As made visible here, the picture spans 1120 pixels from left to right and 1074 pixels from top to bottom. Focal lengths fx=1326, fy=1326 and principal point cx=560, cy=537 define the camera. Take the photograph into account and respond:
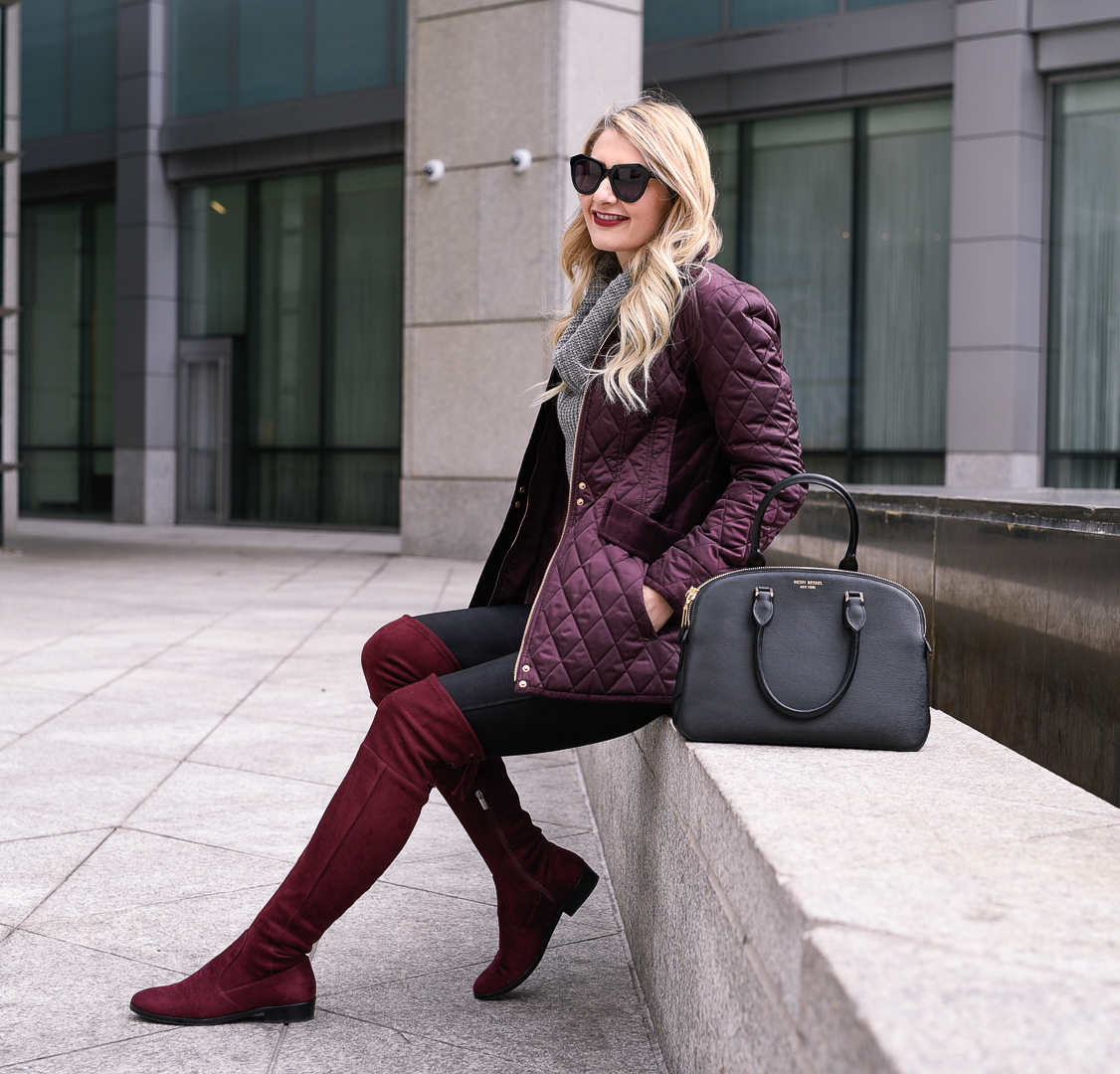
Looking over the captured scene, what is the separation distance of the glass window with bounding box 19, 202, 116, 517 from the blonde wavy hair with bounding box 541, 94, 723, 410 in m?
20.5

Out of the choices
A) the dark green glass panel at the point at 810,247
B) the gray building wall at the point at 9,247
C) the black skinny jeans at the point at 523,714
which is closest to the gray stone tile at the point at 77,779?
the black skinny jeans at the point at 523,714

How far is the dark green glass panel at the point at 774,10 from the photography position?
15.5m

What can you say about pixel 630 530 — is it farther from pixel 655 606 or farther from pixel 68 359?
pixel 68 359

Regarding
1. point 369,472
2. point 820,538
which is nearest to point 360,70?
point 369,472

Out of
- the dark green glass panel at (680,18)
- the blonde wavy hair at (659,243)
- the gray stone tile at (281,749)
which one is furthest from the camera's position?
the dark green glass panel at (680,18)

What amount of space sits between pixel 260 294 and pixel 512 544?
18.1 m

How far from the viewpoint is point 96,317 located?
22.1m

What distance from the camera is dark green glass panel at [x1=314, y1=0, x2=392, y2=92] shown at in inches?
717

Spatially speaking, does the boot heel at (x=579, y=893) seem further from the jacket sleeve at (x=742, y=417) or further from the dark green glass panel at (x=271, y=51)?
the dark green glass panel at (x=271, y=51)

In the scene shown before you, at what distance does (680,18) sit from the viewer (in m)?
16.4

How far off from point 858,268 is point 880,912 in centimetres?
1541

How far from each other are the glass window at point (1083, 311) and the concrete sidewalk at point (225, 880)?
10.3m

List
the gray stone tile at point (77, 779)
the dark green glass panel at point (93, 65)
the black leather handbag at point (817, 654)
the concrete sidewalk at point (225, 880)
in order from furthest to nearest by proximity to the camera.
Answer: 1. the dark green glass panel at point (93, 65)
2. the gray stone tile at point (77, 779)
3. the concrete sidewalk at point (225, 880)
4. the black leather handbag at point (817, 654)

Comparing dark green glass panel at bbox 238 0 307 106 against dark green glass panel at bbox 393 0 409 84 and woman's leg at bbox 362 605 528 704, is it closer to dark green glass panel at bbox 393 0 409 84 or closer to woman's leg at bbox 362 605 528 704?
dark green glass panel at bbox 393 0 409 84
